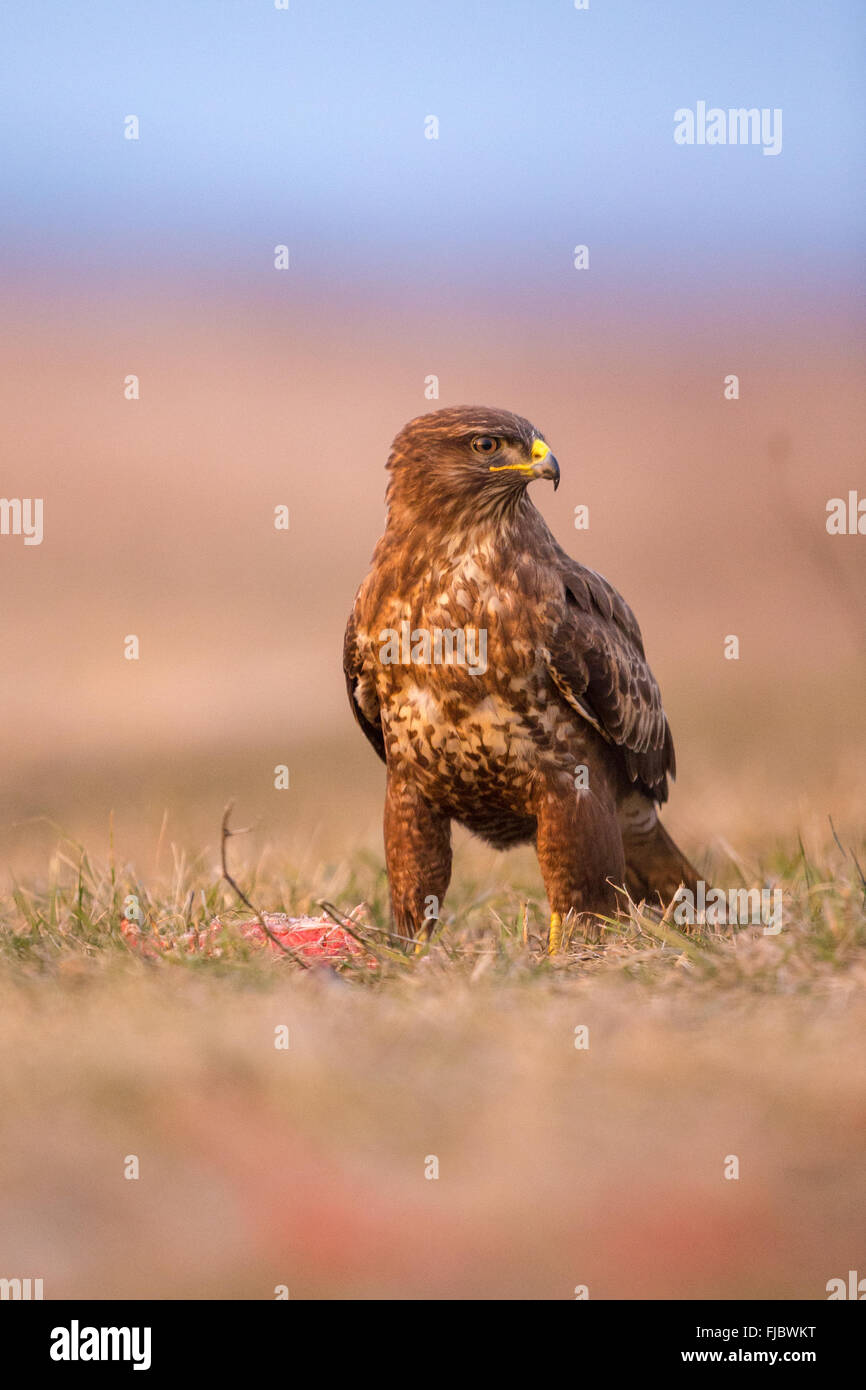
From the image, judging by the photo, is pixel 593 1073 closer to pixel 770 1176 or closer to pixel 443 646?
pixel 770 1176

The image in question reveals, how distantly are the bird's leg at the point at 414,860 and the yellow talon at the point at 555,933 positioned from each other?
54 cm

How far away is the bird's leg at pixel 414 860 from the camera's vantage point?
281 inches

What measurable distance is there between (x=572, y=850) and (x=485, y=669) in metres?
0.85

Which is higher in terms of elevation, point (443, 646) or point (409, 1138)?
point (443, 646)

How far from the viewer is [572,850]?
686 centimetres

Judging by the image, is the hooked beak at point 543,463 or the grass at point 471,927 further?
the hooked beak at point 543,463

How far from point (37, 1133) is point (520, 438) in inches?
138

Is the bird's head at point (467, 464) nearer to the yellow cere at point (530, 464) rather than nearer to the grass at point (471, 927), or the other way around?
the yellow cere at point (530, 464)

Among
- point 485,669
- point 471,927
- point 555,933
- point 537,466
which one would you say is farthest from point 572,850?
point 537,466

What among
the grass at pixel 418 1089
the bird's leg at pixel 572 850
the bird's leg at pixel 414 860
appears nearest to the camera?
the grass at pixel 418 1089

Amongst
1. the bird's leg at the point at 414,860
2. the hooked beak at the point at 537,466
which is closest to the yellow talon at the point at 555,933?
the bird's leg at the point at 414,860

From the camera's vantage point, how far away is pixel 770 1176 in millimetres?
4438

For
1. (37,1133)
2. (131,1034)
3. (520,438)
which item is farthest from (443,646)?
(37,1133)

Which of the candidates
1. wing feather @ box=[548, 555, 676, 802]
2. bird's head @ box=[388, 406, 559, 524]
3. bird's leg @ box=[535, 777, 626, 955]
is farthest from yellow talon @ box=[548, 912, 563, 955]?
bird's head @ box=[388, 406, 559, 524]
